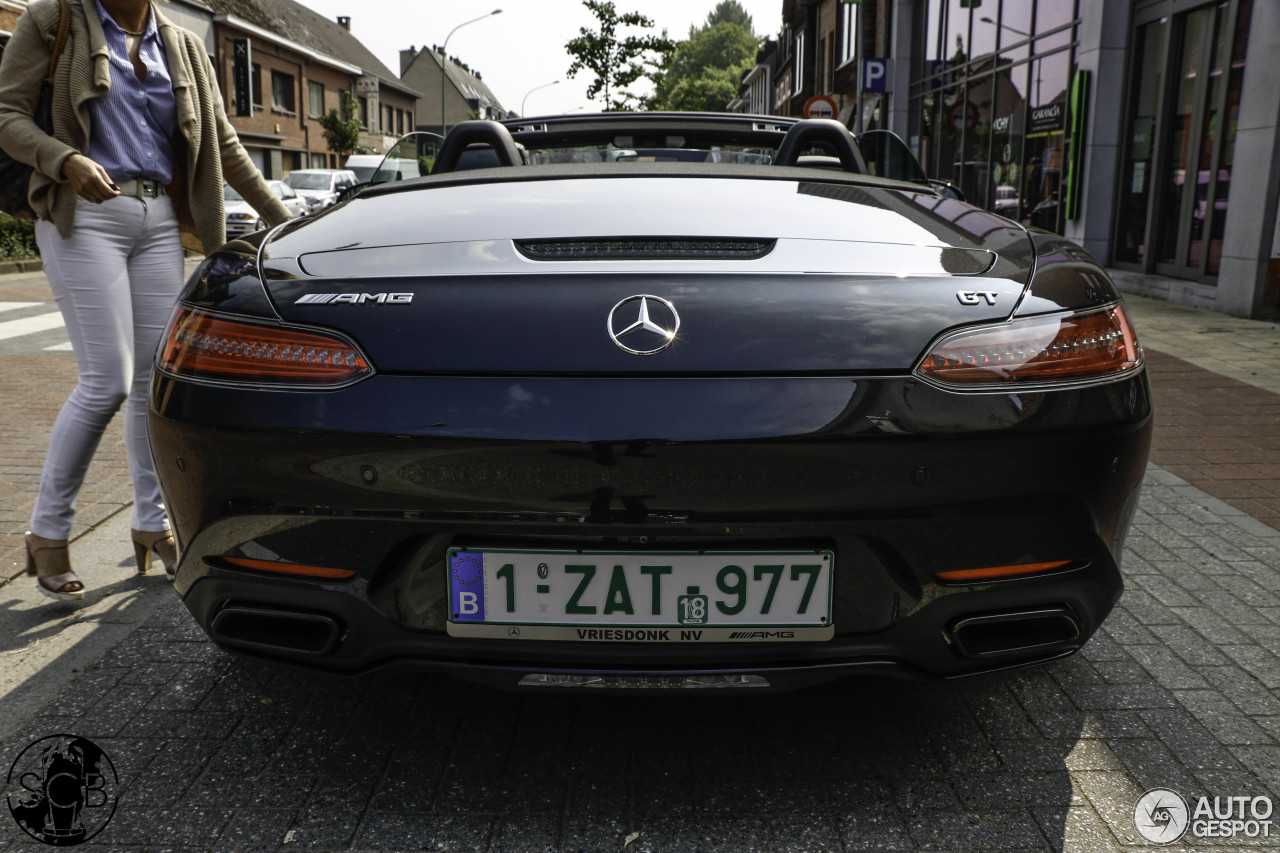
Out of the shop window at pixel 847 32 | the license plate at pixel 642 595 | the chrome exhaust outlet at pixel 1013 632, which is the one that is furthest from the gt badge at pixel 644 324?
the shop window at pixel 847 32

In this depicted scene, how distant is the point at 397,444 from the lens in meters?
1.83

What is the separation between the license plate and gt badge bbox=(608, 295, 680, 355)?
0.35m

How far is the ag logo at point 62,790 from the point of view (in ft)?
6.64

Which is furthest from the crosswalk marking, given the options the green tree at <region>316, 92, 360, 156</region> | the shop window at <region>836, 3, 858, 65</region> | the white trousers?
the green tree at <region>316, 92, 360, 156</region>

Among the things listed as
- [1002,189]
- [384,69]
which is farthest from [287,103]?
[1002,189]

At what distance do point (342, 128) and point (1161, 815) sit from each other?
4836 centimetres

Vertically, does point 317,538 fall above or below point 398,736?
above

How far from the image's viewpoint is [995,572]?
1.91m

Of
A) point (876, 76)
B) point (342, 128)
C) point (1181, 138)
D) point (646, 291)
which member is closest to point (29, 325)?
point (646, 291)

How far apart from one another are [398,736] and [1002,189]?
16.1 metres

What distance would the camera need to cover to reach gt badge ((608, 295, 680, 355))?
1.84m

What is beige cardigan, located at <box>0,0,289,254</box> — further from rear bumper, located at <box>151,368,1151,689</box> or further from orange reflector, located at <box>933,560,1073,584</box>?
orange reflector, located at <box>933,560,1073,584</box>

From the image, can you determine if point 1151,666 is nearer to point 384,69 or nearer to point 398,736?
point 398,736

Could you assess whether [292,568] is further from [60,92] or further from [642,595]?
[60,92]
